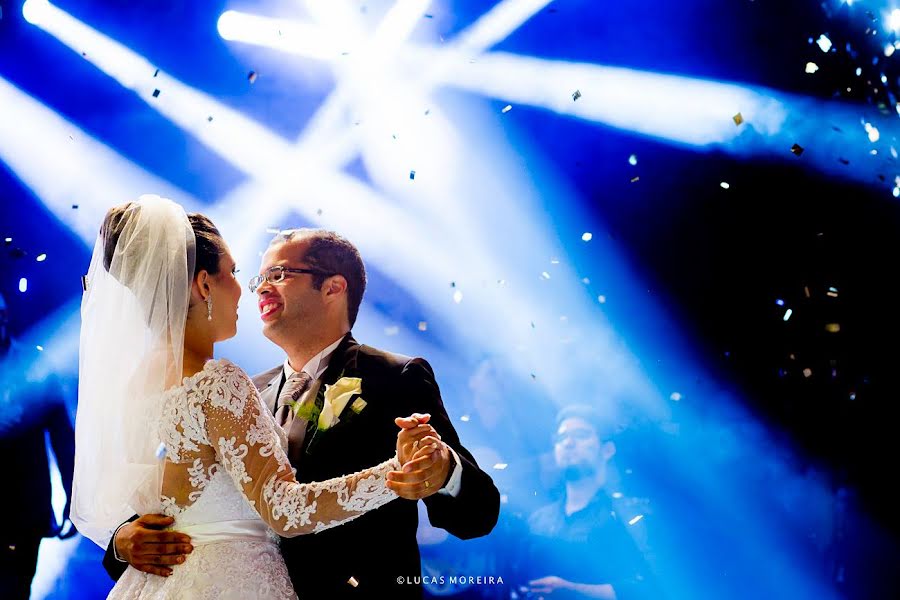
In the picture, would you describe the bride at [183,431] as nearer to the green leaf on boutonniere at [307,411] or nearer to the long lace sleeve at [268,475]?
the long lace sleeve at [268,475]

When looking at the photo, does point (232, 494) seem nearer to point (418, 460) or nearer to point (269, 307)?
point (418, 460)

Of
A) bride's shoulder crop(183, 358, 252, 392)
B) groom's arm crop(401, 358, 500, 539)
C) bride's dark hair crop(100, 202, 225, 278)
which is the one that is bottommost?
groom's arm crop(401, 358, 500, 539)

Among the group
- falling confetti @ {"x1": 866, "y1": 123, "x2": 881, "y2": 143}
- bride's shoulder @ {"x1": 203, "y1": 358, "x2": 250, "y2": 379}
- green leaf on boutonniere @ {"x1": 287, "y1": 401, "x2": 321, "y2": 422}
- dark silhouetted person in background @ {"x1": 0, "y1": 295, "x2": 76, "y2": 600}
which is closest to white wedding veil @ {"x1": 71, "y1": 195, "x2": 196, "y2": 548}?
bride's shoulder @ {"x1": 203, "y1": 358, "x2": 250, "y2": 379}

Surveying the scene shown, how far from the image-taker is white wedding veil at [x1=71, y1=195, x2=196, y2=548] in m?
2.26

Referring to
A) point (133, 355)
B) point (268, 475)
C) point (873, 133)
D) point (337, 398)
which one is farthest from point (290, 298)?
point (873, 133)

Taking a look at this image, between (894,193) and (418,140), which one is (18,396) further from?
(894,193)

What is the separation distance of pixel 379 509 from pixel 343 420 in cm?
37

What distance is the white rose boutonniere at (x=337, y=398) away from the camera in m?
2.87

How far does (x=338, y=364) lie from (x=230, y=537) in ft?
3.32

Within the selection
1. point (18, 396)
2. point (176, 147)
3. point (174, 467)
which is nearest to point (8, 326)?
point (18, 396)

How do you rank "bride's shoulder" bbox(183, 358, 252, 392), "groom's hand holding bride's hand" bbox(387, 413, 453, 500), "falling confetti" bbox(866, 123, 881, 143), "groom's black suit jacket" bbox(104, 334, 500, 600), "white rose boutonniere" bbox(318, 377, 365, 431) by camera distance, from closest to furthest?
1. "groom's hand holding bride's hand" bbox(387, 413, 453, 500)
2. "bride's shoulder" bbox(183, 358, 252, 392)
3. "groom's black suit jacket" bbox(104, 334, 500, 600)
4. "white rose boutonniere" bbox(318, 377, 365, 431)
5. "falling confetti" bbox(866, 123, 881, 143)

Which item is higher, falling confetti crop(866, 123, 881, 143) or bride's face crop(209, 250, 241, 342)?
bride's face crop(209, 250, 241, 342)

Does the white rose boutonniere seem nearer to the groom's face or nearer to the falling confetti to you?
the groom's face

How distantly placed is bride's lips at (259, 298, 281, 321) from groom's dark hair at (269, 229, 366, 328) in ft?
0.59
